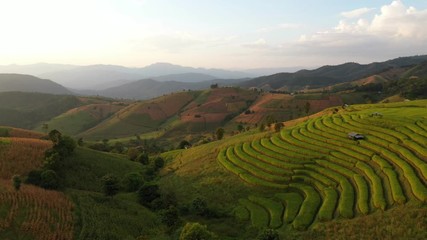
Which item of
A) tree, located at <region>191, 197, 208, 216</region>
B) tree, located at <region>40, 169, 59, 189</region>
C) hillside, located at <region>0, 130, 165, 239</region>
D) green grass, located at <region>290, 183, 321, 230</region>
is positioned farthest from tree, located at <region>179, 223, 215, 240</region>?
tree, located at <region>40, 169, 59, 189</region>

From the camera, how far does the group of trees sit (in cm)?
5559

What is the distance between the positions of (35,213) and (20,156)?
24.7 metres

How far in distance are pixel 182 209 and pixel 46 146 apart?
36248mm

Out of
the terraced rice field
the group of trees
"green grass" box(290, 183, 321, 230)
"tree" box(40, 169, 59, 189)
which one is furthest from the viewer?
the group of trees

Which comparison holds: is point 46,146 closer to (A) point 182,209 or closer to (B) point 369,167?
(A) point 182,209

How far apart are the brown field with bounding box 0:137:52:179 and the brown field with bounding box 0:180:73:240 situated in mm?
9954

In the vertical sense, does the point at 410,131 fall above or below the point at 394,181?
above

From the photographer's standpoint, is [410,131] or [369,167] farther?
[410,131]

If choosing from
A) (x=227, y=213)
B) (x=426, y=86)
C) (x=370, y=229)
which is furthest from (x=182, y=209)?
(x=426, y=86)

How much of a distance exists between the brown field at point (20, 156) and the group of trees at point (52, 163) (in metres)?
2.30

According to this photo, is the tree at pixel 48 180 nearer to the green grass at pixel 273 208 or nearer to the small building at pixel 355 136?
the green grass at pixel 273 208

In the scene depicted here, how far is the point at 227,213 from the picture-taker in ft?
163

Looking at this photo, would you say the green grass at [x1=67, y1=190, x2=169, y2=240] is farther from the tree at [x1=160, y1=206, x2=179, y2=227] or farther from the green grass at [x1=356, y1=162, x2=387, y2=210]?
the green grass at [x1=356, y1=162, x2=387, y2=210]

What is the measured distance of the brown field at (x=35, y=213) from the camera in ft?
140
